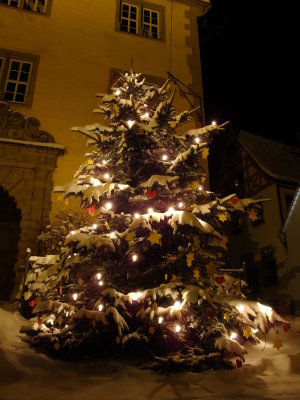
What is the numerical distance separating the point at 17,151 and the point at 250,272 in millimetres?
14198

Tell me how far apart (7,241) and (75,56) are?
22.2ft

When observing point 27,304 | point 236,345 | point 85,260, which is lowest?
point 236,345

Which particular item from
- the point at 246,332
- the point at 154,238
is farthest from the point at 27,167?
the point at 246,332

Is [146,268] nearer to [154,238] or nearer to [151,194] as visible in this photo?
[154,238]

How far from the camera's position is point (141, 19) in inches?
568

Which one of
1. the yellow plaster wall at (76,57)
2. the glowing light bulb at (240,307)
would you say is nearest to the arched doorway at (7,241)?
the yellow plaster wall at (76,57)

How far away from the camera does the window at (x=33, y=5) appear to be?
12.7m

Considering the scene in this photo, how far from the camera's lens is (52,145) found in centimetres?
1113

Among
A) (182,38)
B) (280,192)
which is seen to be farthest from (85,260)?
(280,192)

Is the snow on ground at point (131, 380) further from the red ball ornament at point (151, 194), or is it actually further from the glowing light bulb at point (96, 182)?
the glowing light bulb at point (96, 182)

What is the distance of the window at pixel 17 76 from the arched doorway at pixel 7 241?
3.06m

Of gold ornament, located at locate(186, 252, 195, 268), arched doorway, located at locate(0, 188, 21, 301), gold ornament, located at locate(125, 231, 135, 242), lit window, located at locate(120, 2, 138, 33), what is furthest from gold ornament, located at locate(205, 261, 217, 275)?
lit window, located at locate(120, 2, 138, 33)

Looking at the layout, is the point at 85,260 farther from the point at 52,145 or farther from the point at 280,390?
the point at 52,145

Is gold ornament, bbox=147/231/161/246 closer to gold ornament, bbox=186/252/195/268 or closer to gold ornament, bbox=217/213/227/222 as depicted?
gold ornament, bbox=186/252/195/268
